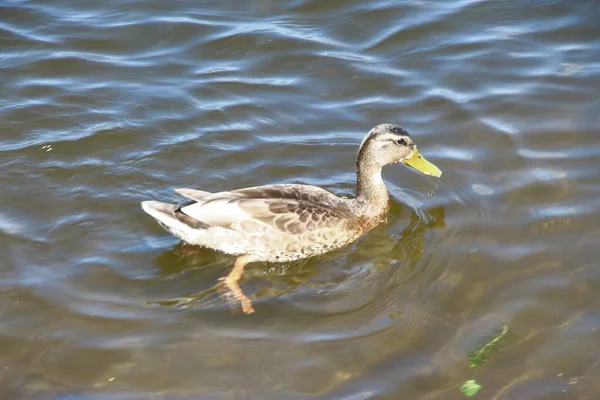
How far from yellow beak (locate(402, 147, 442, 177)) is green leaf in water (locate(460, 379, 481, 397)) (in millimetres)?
2404

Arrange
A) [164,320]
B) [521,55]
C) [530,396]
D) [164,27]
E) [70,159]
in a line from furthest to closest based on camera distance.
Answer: [164,27] < [521,55] < [70,159] < [164,320] < [530,396]

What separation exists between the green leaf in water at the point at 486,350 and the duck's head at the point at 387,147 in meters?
1.93

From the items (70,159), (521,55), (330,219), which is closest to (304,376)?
(330,219)

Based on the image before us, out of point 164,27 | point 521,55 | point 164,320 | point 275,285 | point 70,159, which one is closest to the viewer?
point 164,320

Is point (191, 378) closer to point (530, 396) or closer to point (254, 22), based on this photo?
point (530, 396)

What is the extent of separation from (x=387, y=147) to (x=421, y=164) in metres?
0.39

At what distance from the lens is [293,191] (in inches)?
271

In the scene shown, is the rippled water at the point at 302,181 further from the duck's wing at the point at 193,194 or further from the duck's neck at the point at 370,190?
the duck's wing at the point at 193,194

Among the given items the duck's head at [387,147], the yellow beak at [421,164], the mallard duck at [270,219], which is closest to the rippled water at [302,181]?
the mallard duck at [270,219]

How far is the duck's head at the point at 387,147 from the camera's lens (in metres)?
7.09

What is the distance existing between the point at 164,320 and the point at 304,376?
113 cm

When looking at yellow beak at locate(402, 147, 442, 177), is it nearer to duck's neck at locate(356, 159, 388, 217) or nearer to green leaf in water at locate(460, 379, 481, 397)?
duck's neck at locate(356, 159, 388, 217)

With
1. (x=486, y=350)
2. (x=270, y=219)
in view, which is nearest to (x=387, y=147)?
(x=270, y=219)

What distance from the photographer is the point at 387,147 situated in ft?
23.5
